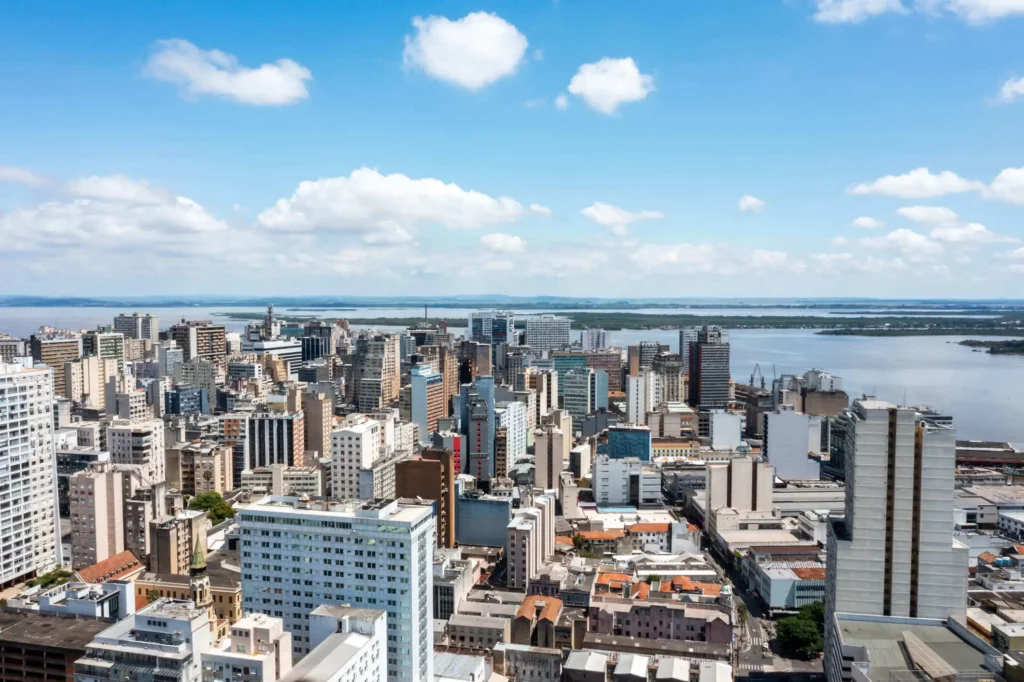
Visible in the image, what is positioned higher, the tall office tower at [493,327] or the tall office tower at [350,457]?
the tall office tower at [493,327]

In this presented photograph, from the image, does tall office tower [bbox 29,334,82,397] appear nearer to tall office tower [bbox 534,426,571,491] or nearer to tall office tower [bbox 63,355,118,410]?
tall office tower [bbox 63,355,118,410]

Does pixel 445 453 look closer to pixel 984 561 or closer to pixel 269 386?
pixel 984 561

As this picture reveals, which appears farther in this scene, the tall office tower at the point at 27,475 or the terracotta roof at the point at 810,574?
the terracotta roof at the point at 810,574

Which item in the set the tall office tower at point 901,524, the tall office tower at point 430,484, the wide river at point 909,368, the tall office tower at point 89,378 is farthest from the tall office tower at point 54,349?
the tall office tower at point 901,524

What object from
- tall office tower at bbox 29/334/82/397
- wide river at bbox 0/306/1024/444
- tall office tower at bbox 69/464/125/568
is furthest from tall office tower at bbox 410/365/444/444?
wide river at bbox 0/306/1024/444

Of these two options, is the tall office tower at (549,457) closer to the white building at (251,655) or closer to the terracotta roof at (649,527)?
the terracotta roof at (649,527)

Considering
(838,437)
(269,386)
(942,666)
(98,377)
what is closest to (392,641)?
(942,666)
